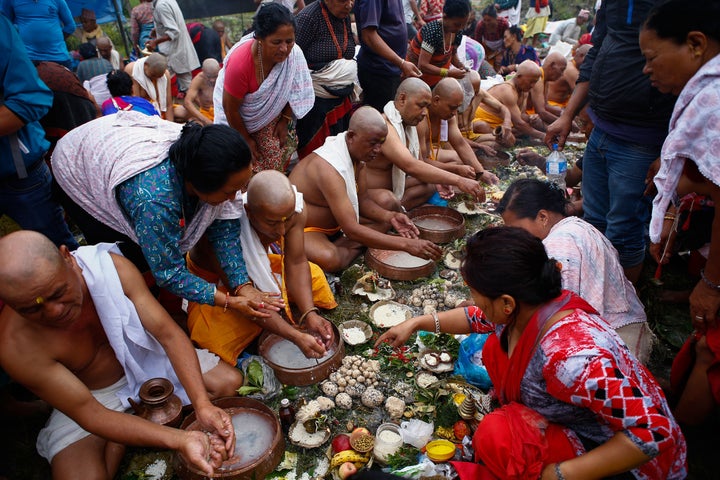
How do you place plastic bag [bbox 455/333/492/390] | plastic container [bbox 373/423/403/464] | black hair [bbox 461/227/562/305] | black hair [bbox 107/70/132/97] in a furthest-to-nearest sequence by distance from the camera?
black hair [bbox 107/70/132/97] < plastic bag [bbox 455/333/492/390] < plastic container [bbox 373/423/403/464] < black hair [bbox 461/227/562/305]

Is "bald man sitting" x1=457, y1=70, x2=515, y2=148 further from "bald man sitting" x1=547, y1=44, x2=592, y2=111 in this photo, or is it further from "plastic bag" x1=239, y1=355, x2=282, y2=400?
"plastic bag" x1=239, y1=355, x2=282, y2=400

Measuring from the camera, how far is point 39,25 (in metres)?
4.74

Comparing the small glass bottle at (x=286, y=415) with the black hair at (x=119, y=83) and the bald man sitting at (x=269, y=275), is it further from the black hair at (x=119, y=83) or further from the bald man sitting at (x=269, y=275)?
the black hair at (x=119, y=83)

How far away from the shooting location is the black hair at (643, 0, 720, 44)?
6.50 ft

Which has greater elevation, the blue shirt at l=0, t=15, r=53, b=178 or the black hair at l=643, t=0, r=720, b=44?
the black hair at l=643, t=0, r=720, b=44

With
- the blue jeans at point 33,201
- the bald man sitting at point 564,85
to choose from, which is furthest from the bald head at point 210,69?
the bald man sitting at point 564,85

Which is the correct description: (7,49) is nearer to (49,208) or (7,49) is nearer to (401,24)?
(49,208)

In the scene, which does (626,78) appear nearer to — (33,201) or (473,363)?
(473,363)

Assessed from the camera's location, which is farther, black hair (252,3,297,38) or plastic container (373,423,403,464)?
black hair (252,3,297,38)

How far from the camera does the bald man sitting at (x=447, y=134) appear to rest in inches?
182

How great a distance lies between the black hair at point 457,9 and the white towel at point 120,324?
457 centimetres

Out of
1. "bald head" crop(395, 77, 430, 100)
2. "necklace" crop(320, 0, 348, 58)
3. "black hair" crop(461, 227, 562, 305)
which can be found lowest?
"bald head" crop(395, 77, 430, 100)

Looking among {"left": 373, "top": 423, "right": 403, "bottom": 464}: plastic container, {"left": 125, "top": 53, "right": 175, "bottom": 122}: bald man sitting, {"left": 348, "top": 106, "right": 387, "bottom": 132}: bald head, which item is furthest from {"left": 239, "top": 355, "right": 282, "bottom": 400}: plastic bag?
{"left": 125, "top": 53, "right": 175, "bottom": 122}: bald man sitting

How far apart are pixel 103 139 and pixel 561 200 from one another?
2.74 meters
